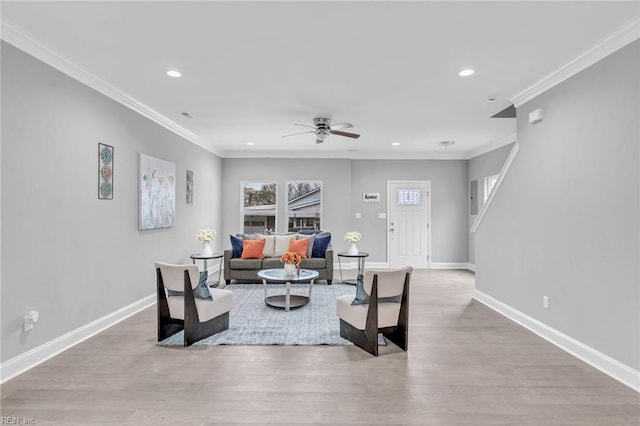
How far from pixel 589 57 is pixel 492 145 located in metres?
4.04

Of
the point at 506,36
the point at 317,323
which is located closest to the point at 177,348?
the point at 317,323

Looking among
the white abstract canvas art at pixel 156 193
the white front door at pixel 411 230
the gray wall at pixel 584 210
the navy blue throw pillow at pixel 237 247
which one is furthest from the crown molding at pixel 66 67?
the white front door at pixel 411 230

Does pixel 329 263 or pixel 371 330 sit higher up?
pixel 329 263

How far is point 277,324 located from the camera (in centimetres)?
392

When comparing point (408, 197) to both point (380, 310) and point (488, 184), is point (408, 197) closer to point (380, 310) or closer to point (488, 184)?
point (488, 184)

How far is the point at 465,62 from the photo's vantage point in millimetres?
3168

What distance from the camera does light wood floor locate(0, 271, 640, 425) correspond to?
2191mm

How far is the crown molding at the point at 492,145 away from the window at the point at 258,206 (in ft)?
14.9

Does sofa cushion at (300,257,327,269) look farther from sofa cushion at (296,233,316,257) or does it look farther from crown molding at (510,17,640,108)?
crown molding at (510,17,640,108)

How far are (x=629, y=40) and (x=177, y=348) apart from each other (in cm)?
453

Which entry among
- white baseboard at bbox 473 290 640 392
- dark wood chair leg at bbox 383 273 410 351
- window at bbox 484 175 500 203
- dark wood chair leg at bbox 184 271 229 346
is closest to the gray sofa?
dark wood chair leg at bbox 184 271 229 346

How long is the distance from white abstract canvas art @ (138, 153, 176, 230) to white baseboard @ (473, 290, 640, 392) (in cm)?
474

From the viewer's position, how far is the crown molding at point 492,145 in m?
6.19

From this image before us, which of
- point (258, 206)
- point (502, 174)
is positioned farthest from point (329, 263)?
point (502, 174)
